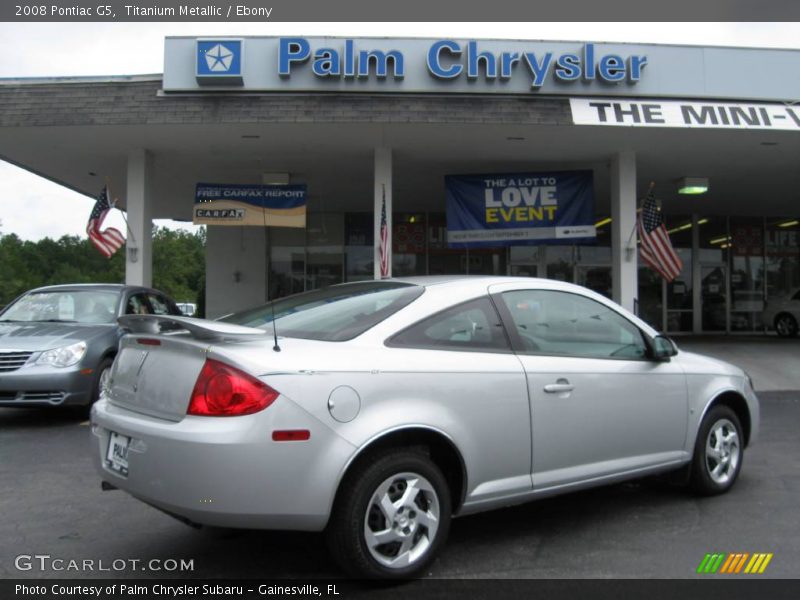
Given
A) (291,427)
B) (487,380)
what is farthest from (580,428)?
(291,427)

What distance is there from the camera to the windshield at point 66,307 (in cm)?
855

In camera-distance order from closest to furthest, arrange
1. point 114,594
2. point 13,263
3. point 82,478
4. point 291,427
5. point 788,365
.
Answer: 1. point 291,427
2. point 114,594
3. point 82,478
4. point 788,365
5. point 13,263

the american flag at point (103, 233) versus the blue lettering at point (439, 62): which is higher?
the blue lettering at point (439, 62)

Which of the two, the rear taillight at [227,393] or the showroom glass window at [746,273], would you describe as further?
the showroom glass window at [746,273]

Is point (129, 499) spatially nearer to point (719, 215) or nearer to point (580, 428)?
point (580, 428)

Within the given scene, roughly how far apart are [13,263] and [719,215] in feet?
213

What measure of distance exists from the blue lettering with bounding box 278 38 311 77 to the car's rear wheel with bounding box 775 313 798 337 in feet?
51.5

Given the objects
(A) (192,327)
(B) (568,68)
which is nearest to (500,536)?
(A) (192,327)

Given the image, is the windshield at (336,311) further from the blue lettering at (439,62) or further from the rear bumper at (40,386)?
the blue lettering at (439,62)

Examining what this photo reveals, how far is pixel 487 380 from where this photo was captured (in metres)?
3.72

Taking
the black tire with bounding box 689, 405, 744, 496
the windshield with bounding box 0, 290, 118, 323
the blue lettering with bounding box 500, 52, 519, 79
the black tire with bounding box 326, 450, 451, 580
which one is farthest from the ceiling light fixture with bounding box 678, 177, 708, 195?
the black tire with bounding box 326, 450, 451, 580

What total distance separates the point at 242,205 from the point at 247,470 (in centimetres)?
1206

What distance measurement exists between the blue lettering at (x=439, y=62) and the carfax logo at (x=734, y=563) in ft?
30.8

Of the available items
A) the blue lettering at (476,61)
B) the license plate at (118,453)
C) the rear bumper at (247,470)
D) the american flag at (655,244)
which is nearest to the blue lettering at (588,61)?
the blue lettering at (476,61)
